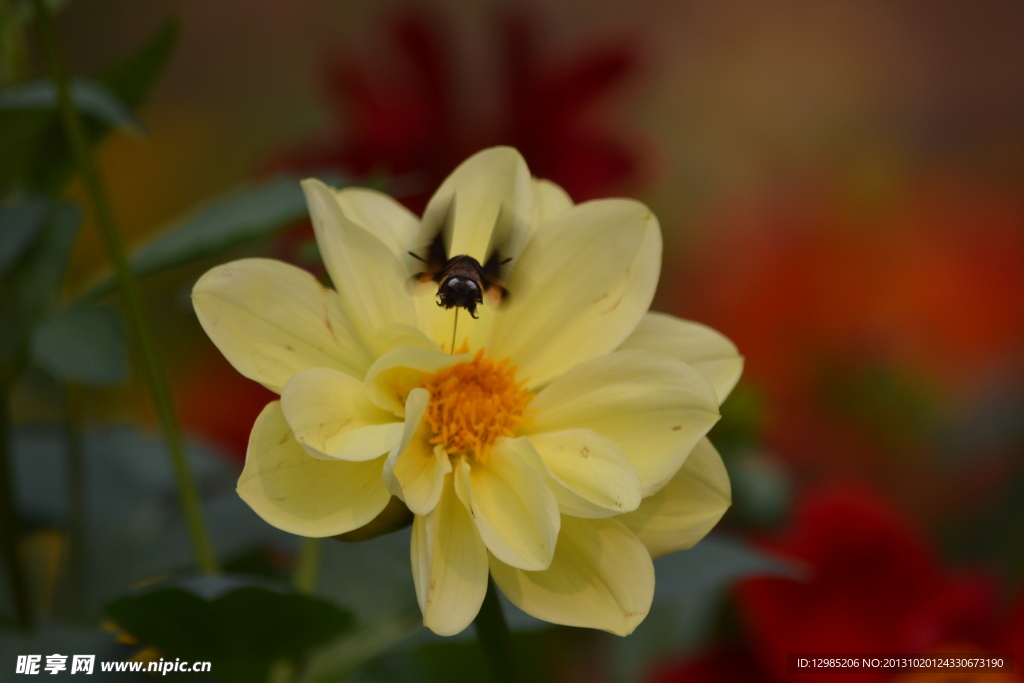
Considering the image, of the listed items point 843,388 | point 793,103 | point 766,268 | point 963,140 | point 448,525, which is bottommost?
point 448,525

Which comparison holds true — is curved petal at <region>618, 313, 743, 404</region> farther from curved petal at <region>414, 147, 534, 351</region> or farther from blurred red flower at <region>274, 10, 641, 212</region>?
blurred red flower at <region>274, 10, 641, 212</region>

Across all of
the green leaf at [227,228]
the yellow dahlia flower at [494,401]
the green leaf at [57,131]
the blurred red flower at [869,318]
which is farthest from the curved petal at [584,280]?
the blurred red flower at [869,318]

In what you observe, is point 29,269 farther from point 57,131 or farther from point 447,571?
point 447,571

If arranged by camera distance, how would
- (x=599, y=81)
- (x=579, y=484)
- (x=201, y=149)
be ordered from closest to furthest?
(x=579, y=484) < (x=599, y=81) < (x=201, y=149)

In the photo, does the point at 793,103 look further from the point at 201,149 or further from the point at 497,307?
the point at 497,307

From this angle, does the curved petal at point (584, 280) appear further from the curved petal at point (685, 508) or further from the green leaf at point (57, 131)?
the green leaf at point (57, 131)

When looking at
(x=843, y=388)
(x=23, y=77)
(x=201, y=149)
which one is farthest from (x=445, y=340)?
(x=201, y=149)
